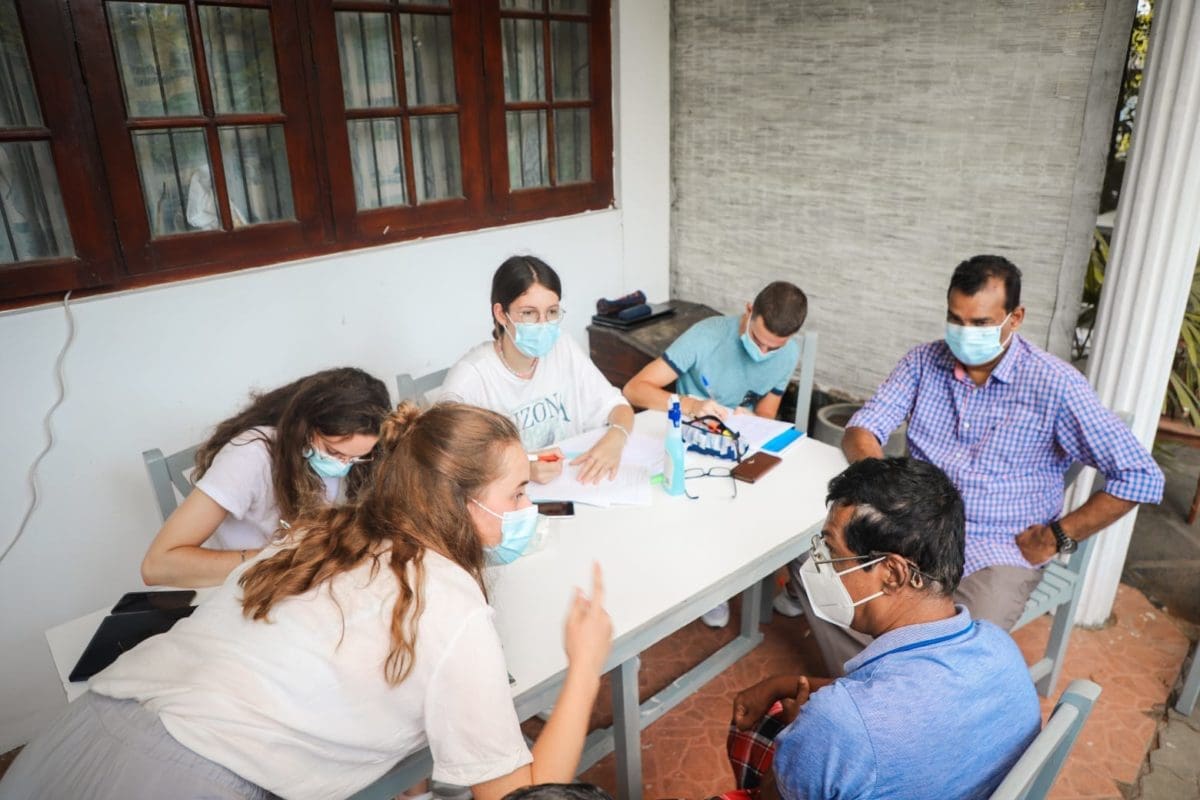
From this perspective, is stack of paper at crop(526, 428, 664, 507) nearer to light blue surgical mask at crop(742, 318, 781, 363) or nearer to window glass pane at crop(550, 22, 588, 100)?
light blue surgical mask at crop(742, 318, 781, 363)

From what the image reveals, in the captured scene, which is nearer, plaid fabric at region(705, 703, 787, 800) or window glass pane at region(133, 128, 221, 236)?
plaid fabric at region(705, 703, 787, 800)

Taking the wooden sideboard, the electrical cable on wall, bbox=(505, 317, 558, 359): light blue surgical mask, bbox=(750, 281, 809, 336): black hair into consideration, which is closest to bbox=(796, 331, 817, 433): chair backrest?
bbox=(750, 281, 809, 336): black hair

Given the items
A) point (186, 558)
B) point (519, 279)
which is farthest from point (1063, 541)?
point (186, 558)

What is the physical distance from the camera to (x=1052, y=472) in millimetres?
2014

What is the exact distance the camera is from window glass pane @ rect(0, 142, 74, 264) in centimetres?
210

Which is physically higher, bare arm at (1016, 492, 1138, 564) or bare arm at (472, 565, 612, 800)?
bare arm at (472, 565, 612, 800)

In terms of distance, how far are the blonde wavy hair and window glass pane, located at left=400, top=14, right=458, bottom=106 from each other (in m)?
1.98

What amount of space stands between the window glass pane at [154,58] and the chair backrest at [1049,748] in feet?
8.66

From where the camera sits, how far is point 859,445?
215cm

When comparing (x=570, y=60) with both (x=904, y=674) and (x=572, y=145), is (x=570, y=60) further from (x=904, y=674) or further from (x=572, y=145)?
(x=904, y=674)

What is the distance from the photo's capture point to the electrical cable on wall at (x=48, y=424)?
2.16m

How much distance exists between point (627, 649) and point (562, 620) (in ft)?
0.45

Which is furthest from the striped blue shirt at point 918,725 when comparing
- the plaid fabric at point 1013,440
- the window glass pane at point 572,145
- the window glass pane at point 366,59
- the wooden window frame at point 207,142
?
the window glass pane at point 572,145

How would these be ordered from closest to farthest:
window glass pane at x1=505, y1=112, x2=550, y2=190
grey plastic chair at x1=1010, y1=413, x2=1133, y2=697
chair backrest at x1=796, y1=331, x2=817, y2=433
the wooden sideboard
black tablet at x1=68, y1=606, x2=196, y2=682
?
black tablet at x1=68, y1=606, x2=196, y2=682 → grey plastic chair at x1=1010, y1=413, x2=1133, y2=697 → chair backrest at x1=796, y1=331, x2=817, y2=433 → window glass pane at x1=505, y1=112, x2=550, y2=190 → the wooden sideboard
